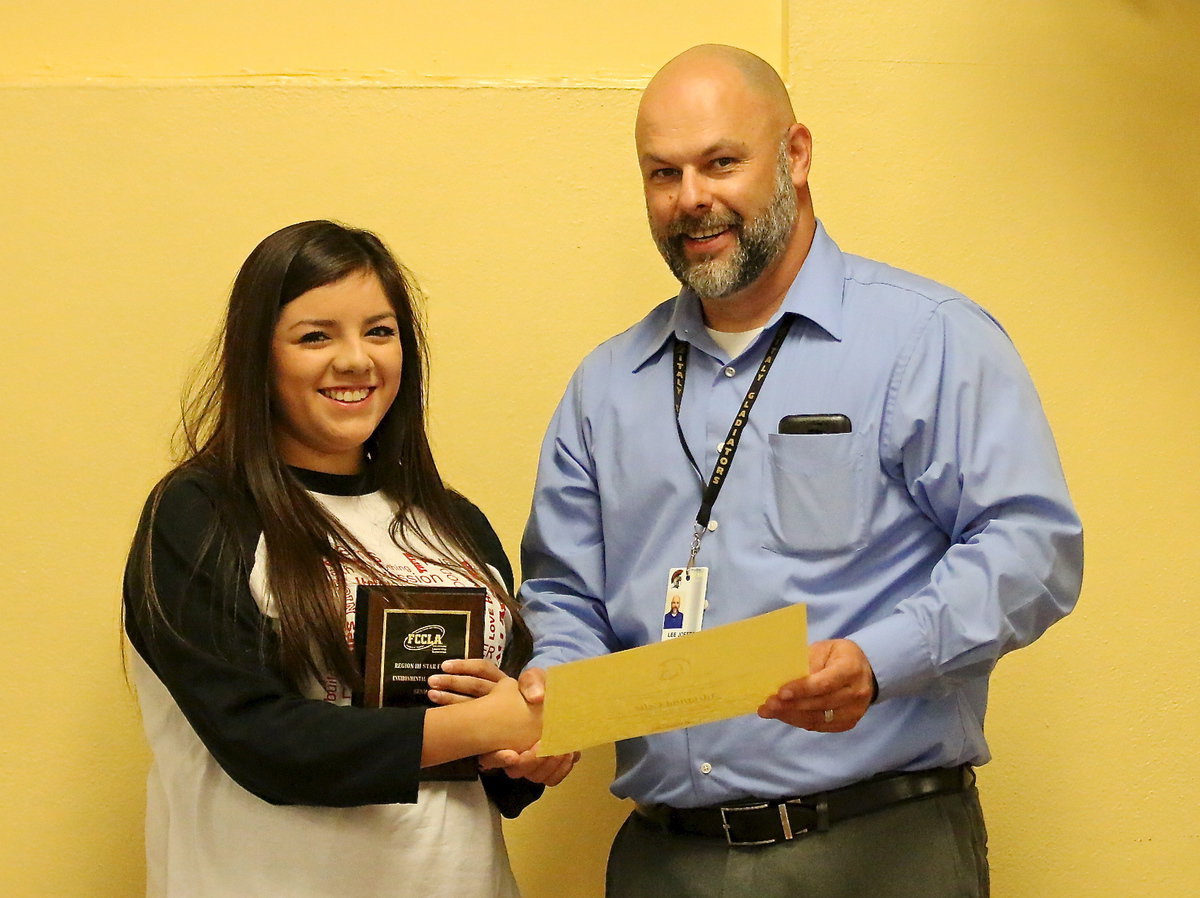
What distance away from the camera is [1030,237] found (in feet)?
8.96

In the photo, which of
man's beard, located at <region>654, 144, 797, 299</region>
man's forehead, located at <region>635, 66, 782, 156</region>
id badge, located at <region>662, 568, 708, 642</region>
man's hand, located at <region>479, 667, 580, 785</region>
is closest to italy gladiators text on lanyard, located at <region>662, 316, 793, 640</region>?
id badge, located at <region>662, 568, 708, 642</region>

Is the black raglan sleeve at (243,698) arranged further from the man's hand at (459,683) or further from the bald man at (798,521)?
the bald man at (798,521)

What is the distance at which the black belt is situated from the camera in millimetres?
1905

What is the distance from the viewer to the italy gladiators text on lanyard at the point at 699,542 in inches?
78.6

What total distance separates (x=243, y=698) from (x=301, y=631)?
124 mm

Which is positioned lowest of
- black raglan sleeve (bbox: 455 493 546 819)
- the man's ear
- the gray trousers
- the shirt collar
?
the gray trousers

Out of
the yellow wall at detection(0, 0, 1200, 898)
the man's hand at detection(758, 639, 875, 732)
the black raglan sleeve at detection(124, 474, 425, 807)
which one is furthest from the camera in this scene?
the yellow wall at detection(0, 0, 1200, 898)

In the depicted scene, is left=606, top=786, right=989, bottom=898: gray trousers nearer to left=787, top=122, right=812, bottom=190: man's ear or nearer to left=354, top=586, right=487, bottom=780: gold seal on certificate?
left=354, top=586, right=487, bottom=780: gold seal on certificate

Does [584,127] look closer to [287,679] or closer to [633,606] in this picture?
[633,606]

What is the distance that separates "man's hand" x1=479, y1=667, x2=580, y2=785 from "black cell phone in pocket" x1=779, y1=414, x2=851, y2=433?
52 centimetres

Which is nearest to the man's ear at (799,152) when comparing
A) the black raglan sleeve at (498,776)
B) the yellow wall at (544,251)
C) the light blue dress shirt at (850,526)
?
the light blue dress shirt at (850,526)

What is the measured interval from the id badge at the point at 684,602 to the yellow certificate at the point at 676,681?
28 centimetres

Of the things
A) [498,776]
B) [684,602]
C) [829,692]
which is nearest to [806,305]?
[684,602]

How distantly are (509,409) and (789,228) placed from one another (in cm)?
82
